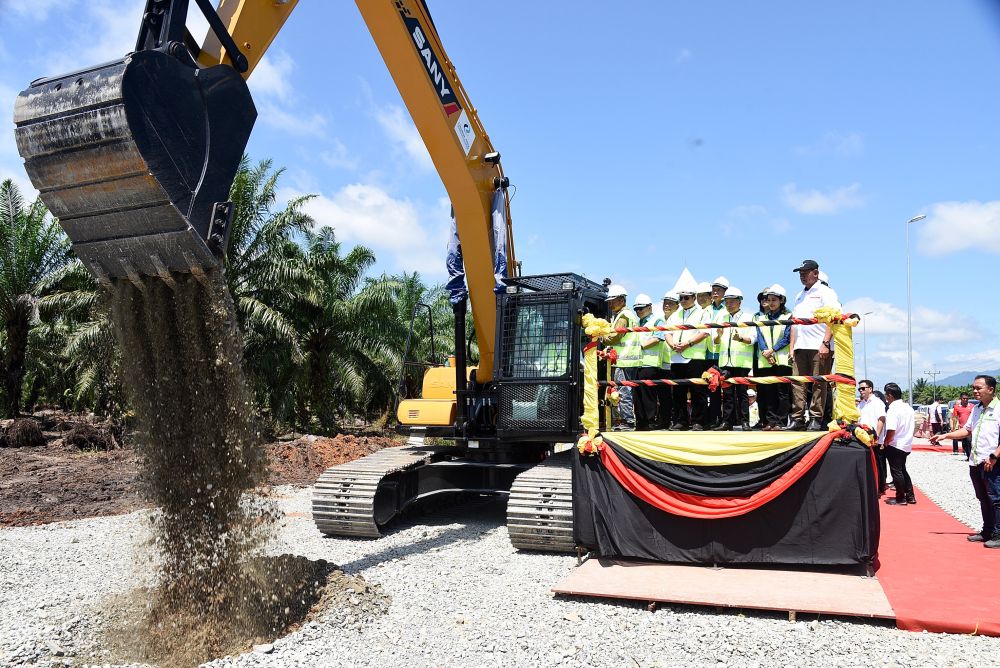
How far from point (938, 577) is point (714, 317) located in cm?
316

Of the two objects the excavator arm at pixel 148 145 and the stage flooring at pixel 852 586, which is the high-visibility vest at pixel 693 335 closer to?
the stage flooring at pixel 852 586

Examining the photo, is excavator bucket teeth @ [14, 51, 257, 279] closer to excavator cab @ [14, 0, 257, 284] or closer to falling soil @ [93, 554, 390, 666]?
excavator cab @ [14, 0, 257, 284]

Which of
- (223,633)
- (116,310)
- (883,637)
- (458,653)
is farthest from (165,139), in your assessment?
(883,637)

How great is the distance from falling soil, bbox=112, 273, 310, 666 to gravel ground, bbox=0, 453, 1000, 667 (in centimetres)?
55

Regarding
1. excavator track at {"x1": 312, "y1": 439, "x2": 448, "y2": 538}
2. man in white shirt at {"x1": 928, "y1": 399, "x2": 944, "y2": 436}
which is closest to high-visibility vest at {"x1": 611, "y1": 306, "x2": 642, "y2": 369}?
excavator track at {"x1": 312, "y1": 439, "x2": 448, "y2": 538}

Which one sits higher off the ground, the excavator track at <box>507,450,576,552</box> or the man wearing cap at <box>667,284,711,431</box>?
the man wearing cap at <box>667,284,711,431</box>

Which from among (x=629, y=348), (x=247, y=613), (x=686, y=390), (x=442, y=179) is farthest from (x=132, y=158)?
(x=686, y=390)

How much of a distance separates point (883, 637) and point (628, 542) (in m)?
2.36

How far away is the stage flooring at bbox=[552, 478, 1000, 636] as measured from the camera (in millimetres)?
5199

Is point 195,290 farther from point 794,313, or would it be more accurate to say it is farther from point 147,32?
point 794,313

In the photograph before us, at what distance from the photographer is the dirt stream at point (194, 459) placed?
17.7 feet

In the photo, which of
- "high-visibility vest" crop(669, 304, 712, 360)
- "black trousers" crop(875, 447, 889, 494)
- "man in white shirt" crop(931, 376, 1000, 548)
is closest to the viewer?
"man in white shirt" crop(931, 376, 1000, 548)

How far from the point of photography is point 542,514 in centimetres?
747

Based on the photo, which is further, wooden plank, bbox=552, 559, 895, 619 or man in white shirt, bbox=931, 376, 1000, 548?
Answer: man in white shirt, bbox=931, 376, 1000, 548
